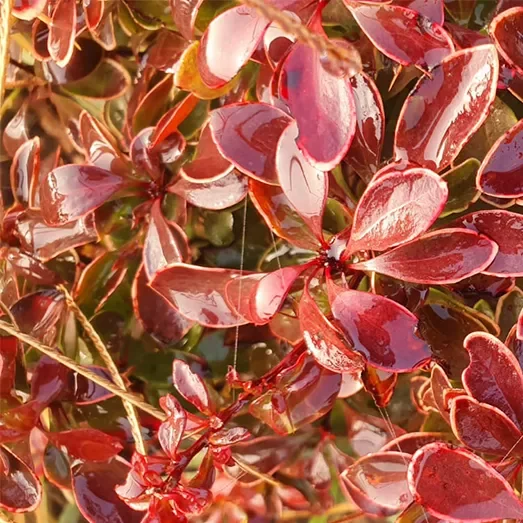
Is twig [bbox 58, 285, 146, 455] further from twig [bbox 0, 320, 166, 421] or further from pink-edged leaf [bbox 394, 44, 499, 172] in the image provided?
pink-edged leaf [bbox 394, 44, 499, 172]

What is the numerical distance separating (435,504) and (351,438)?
159 millimetres

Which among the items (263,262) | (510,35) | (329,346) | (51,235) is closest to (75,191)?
(51,235)

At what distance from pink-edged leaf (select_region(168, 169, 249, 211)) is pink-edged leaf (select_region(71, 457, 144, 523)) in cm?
27

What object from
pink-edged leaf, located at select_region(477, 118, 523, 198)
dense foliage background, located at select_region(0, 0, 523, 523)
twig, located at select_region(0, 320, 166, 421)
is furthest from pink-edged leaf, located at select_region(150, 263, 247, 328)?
pink-edged leaf, located at select_region(477, 118, 523, 198)

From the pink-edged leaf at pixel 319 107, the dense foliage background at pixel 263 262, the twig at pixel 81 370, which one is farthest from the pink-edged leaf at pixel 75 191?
the pink-edged leaf at pixel 319 107

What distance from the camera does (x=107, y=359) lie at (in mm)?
645

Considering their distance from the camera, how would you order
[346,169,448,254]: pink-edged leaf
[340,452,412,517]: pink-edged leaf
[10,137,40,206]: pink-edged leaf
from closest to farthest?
[346,169,448,254]: pink-edged leaf < [340,452,412,517]: pink-edged leaf < [10,137,40,206]: pink-edged leaf

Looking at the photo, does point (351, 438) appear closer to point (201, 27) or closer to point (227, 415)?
point (227, 415)

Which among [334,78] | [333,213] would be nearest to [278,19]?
[334,78]

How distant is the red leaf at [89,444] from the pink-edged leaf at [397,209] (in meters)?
0.31

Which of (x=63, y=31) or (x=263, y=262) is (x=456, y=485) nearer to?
(x=263, y=262)

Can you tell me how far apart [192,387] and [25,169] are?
0.30 meters

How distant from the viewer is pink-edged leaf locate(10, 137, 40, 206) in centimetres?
Result: 66

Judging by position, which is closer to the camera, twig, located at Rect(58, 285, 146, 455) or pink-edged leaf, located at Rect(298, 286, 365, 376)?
pink-edged leaf, located at Rect(298, 286, 365, 376)
